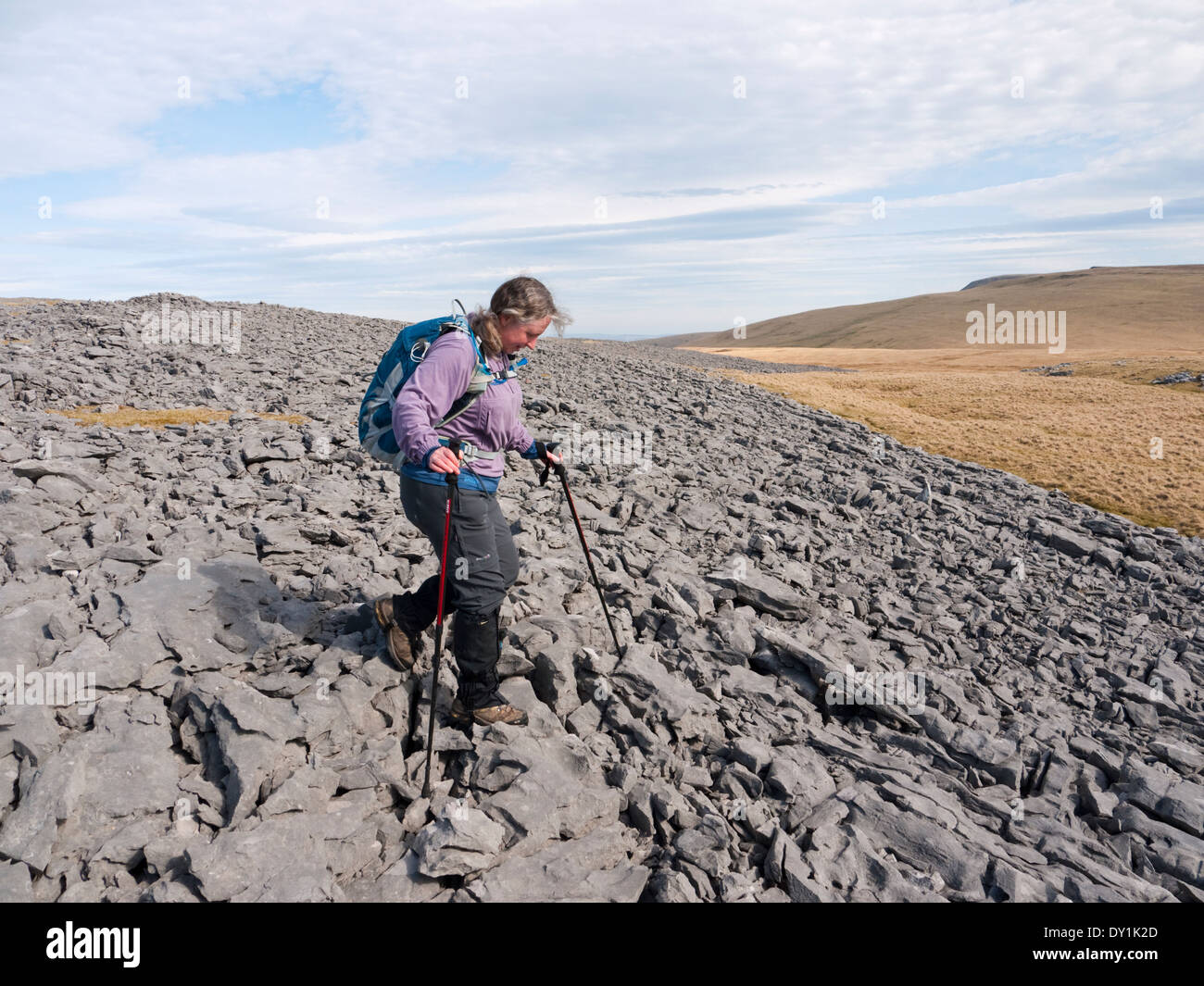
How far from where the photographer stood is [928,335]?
152 meters

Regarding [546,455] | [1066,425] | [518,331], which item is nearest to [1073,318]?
[1066,425]

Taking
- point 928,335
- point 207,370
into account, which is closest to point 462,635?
point 207,370

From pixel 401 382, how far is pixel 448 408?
1.33 feet

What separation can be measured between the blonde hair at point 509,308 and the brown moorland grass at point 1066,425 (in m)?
19.8

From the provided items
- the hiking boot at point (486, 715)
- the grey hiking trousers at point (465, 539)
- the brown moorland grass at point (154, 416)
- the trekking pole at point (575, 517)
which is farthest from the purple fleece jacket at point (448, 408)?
the brown moorland grass at point (154, 416)

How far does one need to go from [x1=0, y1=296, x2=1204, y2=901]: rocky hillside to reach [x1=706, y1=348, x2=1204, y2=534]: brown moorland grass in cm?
799

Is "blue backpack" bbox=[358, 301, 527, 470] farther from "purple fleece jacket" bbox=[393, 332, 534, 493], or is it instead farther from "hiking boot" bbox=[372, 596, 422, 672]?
"hiking boot" bbox=[372, 596, 422, 672]

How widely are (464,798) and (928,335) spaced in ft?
552

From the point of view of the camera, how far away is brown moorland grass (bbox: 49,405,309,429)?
13742 millimetres

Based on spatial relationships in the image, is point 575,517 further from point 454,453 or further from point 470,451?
point 454,453

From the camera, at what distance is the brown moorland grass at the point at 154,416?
13.7 m

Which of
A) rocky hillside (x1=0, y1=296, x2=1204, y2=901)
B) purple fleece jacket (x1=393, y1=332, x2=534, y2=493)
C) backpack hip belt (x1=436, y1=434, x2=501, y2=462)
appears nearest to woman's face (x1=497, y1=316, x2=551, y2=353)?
purple fleece jacket (x1=393, y1=332, x2=534, y2=493)

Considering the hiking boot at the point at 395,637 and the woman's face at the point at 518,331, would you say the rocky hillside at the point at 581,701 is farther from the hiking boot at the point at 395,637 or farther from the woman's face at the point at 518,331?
the woman's face at the point at 518,331

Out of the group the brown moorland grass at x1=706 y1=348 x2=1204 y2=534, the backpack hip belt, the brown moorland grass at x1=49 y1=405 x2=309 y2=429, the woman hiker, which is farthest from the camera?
the brown moorland grass at x1=706 y1=348 x2=1204 y2=534
